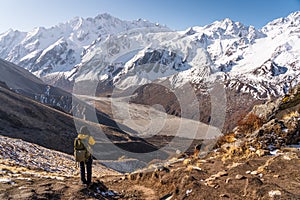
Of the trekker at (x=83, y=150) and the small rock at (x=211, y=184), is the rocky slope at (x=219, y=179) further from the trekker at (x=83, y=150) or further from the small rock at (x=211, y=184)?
the trekker at (x=83, y=150)

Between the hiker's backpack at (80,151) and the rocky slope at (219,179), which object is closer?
the rocky slope at (219,179)

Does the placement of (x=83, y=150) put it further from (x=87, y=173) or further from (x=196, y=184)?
(x=196, y=184)

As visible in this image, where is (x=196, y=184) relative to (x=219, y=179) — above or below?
below

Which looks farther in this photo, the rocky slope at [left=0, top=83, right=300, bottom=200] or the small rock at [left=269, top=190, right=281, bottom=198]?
the rocky slope at [left=0, top=83, right=300, bottom=200]

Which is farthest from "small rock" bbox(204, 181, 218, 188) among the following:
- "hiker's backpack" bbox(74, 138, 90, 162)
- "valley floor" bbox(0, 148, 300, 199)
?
"hiker's backpack" bbox(74, 138, 90, 162)

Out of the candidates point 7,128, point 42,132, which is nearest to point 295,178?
point 7,128

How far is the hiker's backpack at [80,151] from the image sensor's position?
16.3 meters

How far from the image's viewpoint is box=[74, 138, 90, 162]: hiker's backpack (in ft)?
53.6

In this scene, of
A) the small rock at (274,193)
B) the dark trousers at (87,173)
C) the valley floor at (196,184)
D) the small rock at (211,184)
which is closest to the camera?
the small rock at (274,193)

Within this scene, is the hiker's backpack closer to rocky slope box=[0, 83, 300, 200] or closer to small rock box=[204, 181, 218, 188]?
rocky slope box=[0, 83, 300, 200]

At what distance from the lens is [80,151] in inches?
644

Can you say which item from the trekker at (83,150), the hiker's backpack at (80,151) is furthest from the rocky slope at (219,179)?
the hiker's backpack at (80,151)

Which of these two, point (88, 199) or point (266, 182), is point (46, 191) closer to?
point (88, 199)

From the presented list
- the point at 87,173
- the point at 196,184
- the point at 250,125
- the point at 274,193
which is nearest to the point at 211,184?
the point at 196,184
